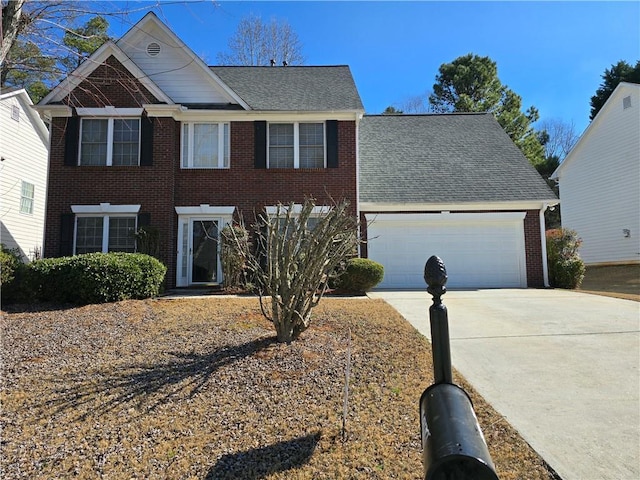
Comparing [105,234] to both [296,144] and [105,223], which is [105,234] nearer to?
[105,223]

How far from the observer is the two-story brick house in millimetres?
12391

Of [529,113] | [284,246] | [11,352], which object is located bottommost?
[11,352]

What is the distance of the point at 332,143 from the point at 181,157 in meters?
4.55

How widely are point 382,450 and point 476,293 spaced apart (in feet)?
29.1

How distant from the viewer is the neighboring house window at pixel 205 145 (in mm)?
13016

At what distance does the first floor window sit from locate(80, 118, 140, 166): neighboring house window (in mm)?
1663

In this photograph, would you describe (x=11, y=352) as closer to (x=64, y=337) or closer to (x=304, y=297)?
(x=64, y=337)

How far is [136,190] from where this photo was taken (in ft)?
40.9

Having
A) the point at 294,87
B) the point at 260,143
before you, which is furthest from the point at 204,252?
the point at 294,87

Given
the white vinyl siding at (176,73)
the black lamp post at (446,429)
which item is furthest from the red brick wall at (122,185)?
the black lamp post at (446,429)

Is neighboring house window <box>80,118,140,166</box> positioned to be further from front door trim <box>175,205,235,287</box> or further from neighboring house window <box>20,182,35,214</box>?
neighboring house window <box>20,182,35,214</box>

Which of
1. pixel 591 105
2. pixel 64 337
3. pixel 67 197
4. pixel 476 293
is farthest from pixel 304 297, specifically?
pixel 591 105

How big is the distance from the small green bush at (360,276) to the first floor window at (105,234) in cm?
615

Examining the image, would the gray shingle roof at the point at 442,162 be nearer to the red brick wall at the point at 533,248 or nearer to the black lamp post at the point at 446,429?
the red brick wall at the point at 533,248
